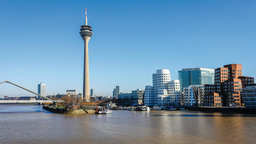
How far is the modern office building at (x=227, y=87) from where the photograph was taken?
103 meters

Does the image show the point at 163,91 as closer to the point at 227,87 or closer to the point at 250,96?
the point at 227,87

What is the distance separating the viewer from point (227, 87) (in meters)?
107

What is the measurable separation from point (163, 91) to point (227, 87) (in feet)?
203

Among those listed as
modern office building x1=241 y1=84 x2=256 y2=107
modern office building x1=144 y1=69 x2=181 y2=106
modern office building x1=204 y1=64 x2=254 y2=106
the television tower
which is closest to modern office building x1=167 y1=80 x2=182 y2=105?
modern office building x1=144 y1=69 x2=181 y2=106

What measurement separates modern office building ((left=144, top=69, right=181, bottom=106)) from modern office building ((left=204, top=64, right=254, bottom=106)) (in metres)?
44.9

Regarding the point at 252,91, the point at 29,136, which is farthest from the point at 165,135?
the point at 252,91

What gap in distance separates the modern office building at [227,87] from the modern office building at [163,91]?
44925 millimetres

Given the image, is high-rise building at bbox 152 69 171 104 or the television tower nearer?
the television tower

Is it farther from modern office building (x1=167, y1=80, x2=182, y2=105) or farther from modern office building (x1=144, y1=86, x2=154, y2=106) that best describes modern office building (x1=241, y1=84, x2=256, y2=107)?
modern office building (x1=144, y1=86, x2=154, y2=106)

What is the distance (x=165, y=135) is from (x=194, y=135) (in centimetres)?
353

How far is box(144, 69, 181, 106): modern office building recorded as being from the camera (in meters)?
160

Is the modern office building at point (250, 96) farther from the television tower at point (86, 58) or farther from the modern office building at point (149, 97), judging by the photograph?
the television tower at point (86, 58)

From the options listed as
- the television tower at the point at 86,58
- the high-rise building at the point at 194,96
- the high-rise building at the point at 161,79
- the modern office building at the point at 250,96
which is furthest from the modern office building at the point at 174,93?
the modern office building at the point at 250,96

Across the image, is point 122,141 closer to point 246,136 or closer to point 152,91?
point 246,136
